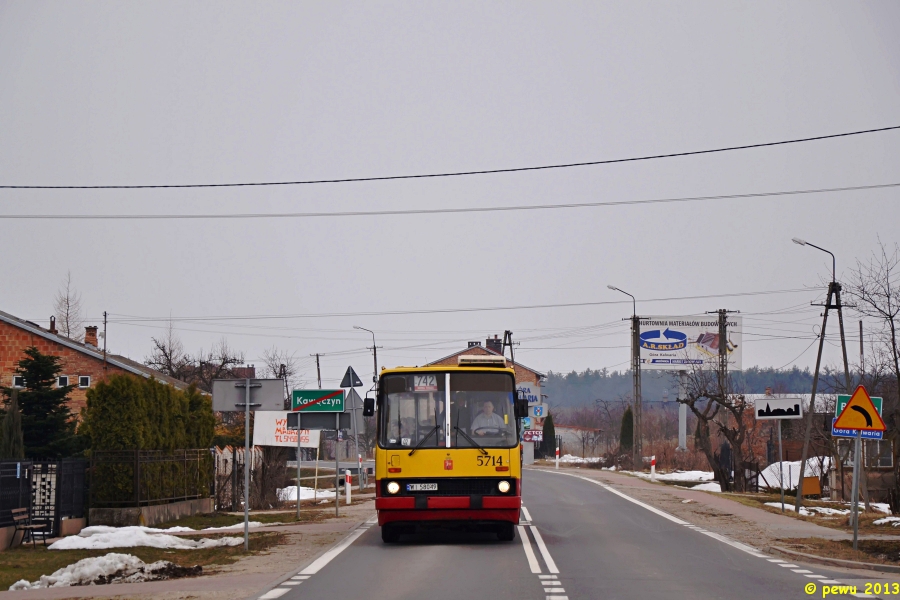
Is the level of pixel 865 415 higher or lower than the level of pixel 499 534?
higher

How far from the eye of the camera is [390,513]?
53.4 ft

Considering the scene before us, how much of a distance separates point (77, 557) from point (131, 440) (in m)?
5.62

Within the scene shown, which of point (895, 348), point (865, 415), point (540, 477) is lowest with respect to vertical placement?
point (540, 477)

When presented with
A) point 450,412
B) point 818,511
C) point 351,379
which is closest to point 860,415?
point 450,412

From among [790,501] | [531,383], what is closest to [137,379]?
[790,501]

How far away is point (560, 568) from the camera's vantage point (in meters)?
13.4

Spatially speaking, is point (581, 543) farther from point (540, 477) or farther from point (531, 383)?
point (531, 383)

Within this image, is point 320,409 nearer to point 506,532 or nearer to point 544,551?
point 506,532

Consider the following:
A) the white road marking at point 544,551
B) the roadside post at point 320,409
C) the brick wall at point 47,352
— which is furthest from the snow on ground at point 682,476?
the white road marking at point 544,551

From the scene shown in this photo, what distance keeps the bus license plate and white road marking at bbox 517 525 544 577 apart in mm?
1755

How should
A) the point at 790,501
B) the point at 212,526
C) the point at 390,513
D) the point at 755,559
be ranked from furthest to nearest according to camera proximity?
the point at 790,501, the point at 212,526, the point at 390,513, the point at 755,559

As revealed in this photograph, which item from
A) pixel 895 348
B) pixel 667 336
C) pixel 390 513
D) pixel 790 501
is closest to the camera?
pixel 390 513

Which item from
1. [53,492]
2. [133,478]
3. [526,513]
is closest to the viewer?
[53,492]

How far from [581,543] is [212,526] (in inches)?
366
